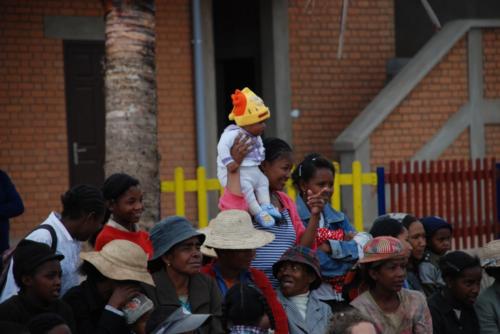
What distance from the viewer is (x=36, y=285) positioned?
5449 millimetres

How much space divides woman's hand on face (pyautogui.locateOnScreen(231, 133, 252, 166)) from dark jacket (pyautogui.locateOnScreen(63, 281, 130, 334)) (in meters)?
1.44

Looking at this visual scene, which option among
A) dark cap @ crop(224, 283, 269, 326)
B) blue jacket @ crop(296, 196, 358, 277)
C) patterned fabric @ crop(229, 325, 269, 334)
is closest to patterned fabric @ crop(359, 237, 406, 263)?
blue jacket @ crop(296, 196, 358, 277)

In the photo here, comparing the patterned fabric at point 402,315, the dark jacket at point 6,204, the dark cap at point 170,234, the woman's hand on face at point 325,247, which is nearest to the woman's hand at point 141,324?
the dark cap at point 170,234

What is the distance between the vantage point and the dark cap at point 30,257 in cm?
548

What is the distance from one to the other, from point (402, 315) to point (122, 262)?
1784 millimetres

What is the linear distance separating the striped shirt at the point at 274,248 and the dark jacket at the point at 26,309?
155 centimetres

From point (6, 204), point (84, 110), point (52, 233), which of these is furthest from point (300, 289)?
point (84, 110)

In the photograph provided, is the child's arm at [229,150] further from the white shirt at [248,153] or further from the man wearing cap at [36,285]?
the man wearing cap at [36,285]

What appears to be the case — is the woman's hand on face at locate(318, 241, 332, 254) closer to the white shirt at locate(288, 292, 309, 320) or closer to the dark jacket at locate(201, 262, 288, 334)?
the white shirt at locate(288, 292, 309, 320)

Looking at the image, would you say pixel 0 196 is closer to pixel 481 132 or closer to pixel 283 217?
pixel 283 217

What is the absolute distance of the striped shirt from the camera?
262 inches

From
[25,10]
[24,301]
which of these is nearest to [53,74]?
[25,10]

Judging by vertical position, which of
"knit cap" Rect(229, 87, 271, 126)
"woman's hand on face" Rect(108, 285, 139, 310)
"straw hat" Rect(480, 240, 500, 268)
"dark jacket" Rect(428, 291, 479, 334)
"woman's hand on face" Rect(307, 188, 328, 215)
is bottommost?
"dark jacket" Rect(428, 291, 479, 334)

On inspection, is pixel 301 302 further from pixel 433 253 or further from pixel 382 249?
pixel 433 253
